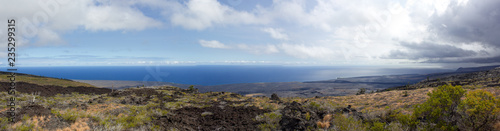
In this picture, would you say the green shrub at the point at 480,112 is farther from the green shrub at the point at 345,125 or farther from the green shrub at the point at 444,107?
the green shrub at the point at 345,125

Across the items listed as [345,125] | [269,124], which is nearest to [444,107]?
[345,125]

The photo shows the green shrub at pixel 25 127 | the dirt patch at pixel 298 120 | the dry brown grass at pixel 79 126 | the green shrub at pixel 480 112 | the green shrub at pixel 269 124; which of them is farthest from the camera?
the green shrub at pixel 269 124

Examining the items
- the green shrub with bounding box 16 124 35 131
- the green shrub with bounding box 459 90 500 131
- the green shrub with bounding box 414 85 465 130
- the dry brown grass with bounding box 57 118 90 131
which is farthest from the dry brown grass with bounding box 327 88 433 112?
the green shrub with bounding box 16 124 35 131

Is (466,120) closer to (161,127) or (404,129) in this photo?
(404,129)

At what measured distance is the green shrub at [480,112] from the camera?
324 inches

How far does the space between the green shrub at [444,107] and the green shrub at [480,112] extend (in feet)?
1.55

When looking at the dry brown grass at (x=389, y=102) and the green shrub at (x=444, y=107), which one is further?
the dry brown grass at (x=389, y=102)

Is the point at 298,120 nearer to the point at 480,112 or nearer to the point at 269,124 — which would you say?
the point at 269,124

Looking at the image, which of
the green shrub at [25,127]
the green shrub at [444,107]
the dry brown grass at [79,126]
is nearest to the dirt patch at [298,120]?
the green shrub at [444,107]

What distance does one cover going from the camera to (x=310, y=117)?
12.9m

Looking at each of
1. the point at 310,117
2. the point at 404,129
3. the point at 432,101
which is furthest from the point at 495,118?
the point at 310,117

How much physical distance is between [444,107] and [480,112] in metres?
1.66

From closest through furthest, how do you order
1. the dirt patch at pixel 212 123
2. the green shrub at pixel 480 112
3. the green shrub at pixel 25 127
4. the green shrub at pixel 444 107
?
the green shrub at pixel 480 112 < the green shrub at pixel 444 107 < the green shrub at pixel 25 127 < the dirt patch at pixel 212 123

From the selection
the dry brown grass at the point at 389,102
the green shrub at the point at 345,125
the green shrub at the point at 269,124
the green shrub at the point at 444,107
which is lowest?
the dry brown grass at the point at 389,102
